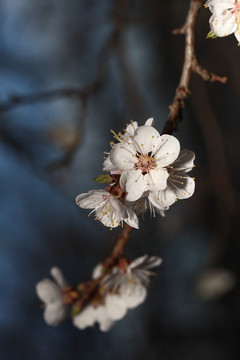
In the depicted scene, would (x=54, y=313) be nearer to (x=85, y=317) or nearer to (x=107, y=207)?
(x=85, y=317)

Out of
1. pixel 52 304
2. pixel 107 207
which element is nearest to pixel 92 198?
pixel 107 207

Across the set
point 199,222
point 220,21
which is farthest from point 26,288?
point 220,21

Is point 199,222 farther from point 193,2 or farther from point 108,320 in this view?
point 193,2

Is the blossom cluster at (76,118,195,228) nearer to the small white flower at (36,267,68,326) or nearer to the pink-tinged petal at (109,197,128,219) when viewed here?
the pink-tinged petal at (109,197,128,219)

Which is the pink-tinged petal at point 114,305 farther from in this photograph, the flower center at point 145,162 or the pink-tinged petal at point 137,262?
the flower center at point 145,162

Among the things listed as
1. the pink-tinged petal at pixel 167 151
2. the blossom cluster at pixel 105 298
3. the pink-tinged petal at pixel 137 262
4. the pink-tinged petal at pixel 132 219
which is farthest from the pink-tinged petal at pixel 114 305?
the pink-tinged petal at pixel 167 151

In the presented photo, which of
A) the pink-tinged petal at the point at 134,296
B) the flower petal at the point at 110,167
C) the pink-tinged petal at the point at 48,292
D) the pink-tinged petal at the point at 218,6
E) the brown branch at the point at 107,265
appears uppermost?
the pink-tinged petal at the point at 218,6

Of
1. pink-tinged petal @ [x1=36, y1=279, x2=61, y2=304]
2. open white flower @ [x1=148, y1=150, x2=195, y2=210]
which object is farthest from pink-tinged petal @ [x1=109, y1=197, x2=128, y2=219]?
pink-tinged petal @ [x1=36, y1=279, x2=61, y2=304]
